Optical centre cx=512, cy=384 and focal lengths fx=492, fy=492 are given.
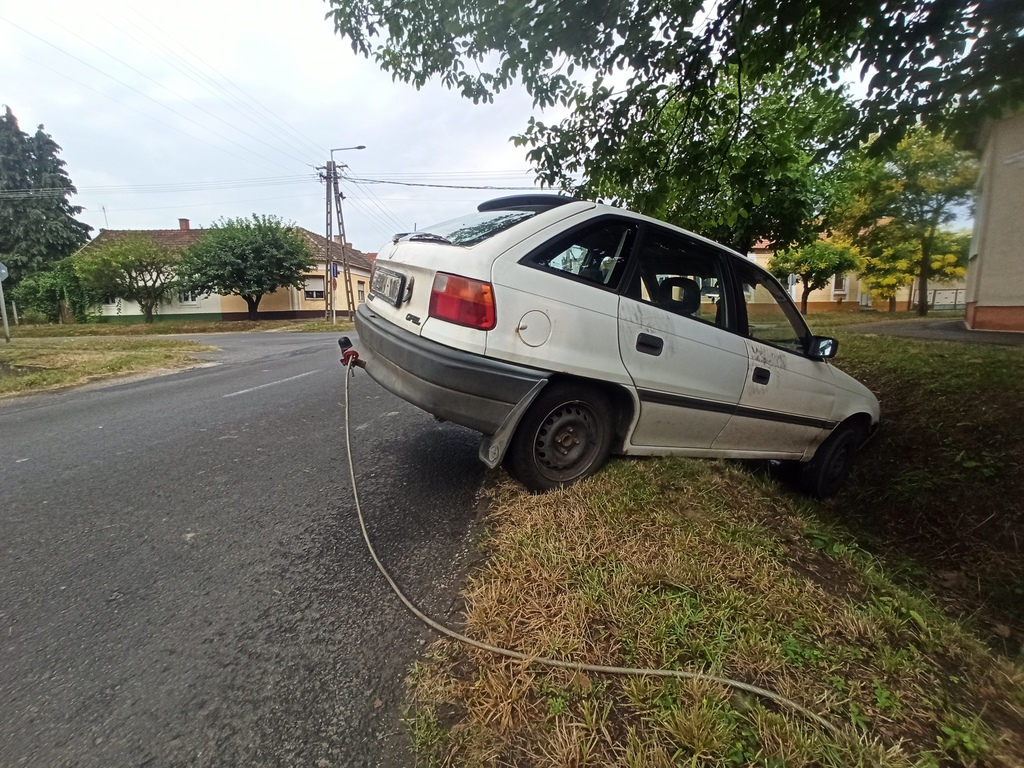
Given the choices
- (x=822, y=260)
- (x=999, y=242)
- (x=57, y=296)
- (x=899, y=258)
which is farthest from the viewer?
(x=57, y=296)

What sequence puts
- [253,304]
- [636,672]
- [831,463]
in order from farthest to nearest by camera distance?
[253,304], [831,463], [636,672]

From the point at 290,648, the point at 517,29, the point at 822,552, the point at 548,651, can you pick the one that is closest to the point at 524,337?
the point at 548,651

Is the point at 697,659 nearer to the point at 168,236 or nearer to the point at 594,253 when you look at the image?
the point at 594,253

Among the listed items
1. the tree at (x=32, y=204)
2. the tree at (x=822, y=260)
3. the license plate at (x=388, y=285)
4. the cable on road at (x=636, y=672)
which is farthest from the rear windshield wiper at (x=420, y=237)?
the tree at (x=32, y=204)

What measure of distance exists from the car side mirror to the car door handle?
147 cm

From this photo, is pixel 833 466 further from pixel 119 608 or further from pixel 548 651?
pixel 119 608

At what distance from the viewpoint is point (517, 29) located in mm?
4418

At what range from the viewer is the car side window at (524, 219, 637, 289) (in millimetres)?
2662

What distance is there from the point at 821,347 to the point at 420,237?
2.93m

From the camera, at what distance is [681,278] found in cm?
313

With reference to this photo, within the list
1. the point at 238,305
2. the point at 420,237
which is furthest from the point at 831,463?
the point at 238,305

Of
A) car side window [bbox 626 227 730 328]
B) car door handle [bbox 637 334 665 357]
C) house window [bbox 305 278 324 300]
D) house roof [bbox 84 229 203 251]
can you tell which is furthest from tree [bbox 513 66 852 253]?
house roof [bbox 84 229 203 251]

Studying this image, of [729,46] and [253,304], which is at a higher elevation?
[729,46]

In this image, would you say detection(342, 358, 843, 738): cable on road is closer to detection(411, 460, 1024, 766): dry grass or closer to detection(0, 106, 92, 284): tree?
detection(411, 460, 1024, 766): dry grass
